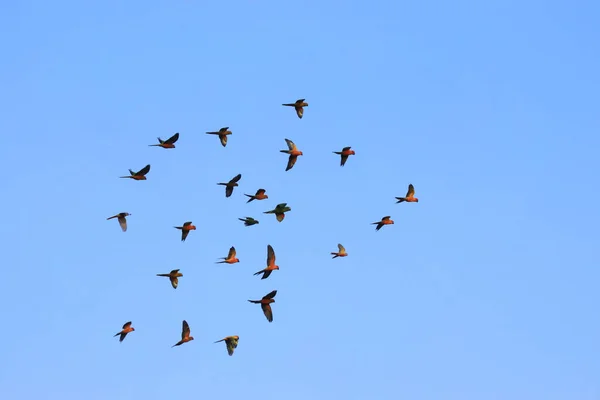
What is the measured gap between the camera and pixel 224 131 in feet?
265

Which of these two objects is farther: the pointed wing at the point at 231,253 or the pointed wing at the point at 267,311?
the pointed wing at the point at 231,253

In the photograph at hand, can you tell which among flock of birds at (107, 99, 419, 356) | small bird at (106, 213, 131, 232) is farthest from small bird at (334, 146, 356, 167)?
small bird at (106, 213, 131, 232)

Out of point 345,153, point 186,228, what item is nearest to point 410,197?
point 345,153

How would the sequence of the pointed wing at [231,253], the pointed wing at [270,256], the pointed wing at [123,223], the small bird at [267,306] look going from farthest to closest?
the pointed wing at [231,253], the pointed wing at [123,223], the pointed wing at [270,256], the small bird at [267,306]

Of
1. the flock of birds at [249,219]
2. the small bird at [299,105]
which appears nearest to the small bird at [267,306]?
the flock of birds at [249,219]

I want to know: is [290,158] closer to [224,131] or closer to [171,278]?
[224,131]

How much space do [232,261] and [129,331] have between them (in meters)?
9.20

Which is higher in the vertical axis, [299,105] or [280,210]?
[299,105]

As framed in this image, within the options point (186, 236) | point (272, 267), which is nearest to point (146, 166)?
point (186, 236)

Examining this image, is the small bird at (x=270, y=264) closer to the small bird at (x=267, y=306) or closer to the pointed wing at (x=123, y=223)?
the small bird at (x=267, y=306)

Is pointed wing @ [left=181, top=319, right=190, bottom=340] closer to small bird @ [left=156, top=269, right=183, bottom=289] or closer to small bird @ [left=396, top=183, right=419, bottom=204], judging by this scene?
small bird @ [left=156, top=269, right=183, bottom=289]

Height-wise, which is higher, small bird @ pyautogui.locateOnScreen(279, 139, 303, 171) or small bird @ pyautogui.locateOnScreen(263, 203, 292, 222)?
small bird @ pyautogui.locateOnScreen(279, 139, 303, 171)

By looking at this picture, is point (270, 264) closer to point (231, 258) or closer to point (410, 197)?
point (231, 258)

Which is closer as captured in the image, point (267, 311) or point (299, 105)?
point (267, 311)
